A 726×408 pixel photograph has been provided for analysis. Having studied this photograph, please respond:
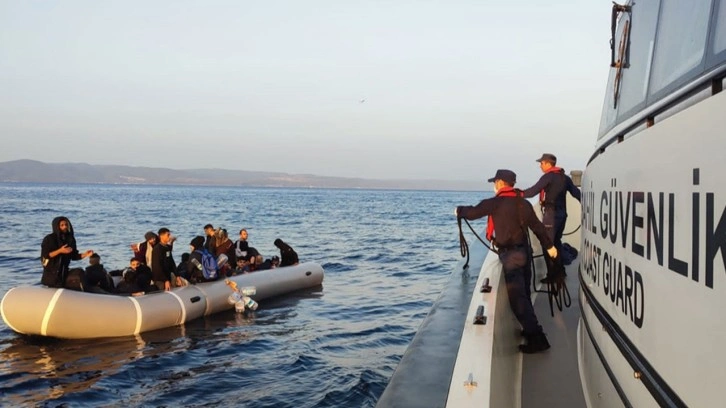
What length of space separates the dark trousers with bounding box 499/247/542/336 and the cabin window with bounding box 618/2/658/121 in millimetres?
1879

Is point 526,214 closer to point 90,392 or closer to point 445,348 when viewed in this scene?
point 445,348

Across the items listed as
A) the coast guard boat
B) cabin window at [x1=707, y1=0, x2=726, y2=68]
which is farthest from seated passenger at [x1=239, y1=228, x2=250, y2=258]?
cabin window at [x1=707, y1=0, x2=726, y2=68]

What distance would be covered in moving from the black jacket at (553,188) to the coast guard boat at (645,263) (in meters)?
2.41

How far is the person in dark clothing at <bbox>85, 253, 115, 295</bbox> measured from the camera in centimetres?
1203

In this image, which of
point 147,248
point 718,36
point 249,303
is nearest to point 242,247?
point 249,303

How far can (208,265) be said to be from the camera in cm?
1381

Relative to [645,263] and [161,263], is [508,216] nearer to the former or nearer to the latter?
[645,263]

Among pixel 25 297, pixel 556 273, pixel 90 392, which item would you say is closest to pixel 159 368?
pixel 90 392

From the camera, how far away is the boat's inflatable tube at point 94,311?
1111cm

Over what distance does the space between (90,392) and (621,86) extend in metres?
7.92

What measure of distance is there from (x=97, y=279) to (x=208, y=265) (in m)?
2.32

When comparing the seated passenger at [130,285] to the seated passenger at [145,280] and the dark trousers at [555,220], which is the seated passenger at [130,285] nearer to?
the seated passenger at [145,280]

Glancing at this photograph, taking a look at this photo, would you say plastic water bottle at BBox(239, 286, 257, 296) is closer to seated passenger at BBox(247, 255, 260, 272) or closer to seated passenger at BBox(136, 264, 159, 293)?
seated passenger at BBox(247, 255, 260, 272)

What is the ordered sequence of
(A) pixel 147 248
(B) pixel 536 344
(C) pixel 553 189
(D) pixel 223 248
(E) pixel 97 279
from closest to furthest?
(B) pixel 536 344 → (C) pixel 553 189 → (E) pixel 97 279 → (A) pixel 147 248 → (D) pixel 223 248
